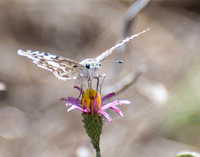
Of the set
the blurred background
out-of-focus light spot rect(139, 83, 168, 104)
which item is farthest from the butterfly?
out-of-focus light spot rect(139, 83, 168, 104)

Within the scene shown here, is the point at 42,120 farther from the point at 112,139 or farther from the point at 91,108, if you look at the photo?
the point at 91,108

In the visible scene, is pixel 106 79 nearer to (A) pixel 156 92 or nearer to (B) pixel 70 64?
(A) pixel 156 92

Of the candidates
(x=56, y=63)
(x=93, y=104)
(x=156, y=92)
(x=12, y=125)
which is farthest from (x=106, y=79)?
(x=93, y=104)

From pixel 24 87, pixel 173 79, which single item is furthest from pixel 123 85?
pixel 24 87

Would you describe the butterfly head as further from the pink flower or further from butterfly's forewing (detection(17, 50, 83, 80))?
the pink flower

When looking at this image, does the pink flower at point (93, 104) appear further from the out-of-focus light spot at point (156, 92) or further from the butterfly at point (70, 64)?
the out-of-focus light spot at point (156, 92)

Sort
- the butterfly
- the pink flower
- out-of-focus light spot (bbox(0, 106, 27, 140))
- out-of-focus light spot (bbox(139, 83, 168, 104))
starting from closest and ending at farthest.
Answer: the pink flower < the butterfly < out-of-focus light spot (bbox(139, 83, 168, 104)) < out-of-focus light spot (bbox(0, 106, 27, 140))

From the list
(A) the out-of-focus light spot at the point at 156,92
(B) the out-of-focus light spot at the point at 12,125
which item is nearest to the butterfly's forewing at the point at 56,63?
(A) the out-of-focus light spot at the point at 156,92

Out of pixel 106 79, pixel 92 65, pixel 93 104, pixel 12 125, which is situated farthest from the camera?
pixel 106 79
